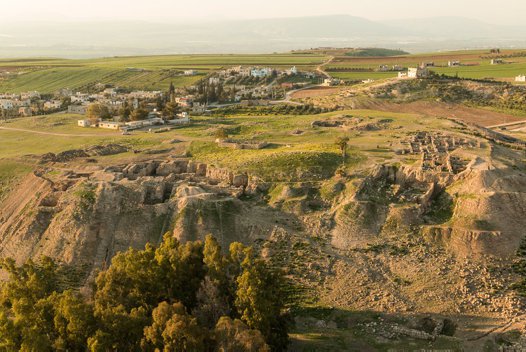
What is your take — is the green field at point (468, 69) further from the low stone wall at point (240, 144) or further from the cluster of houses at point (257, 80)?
the low stone wall at point (240, 144)

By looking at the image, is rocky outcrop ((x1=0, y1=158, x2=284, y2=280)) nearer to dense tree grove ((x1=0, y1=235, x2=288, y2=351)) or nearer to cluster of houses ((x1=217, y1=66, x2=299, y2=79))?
dense tree grove ((x1=0, y1=235, x2=288, y2=351))

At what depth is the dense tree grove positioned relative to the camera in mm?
30328

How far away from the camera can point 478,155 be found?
58.4 metres

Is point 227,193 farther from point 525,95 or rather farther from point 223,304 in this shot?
point 525,95

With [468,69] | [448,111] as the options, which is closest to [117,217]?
[448,111]

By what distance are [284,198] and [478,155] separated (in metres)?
23.2

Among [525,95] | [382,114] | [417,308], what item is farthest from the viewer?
[525,95]

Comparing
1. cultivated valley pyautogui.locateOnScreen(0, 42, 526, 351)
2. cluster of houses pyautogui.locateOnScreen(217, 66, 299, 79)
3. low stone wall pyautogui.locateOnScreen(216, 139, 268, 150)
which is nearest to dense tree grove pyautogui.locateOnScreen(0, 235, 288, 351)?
cultivated valley pyautogui.locateOnScreen(0, 42, 526, 351)

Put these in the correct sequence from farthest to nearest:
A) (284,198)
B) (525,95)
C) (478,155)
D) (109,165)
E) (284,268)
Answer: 1. (525,95)
2. (109,165)
3. (478,155)
4. (284,198)
5. (284,268)

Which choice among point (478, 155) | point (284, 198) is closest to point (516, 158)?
point (478, 155)

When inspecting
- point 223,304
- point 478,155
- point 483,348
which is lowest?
point 483,348

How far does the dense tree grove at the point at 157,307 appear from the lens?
30.3m

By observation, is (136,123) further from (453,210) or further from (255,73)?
(255,73)

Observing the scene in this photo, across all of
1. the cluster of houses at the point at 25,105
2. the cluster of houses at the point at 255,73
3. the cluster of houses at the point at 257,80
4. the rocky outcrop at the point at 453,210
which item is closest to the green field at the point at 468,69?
the cluster of houses at the point at 257,80
